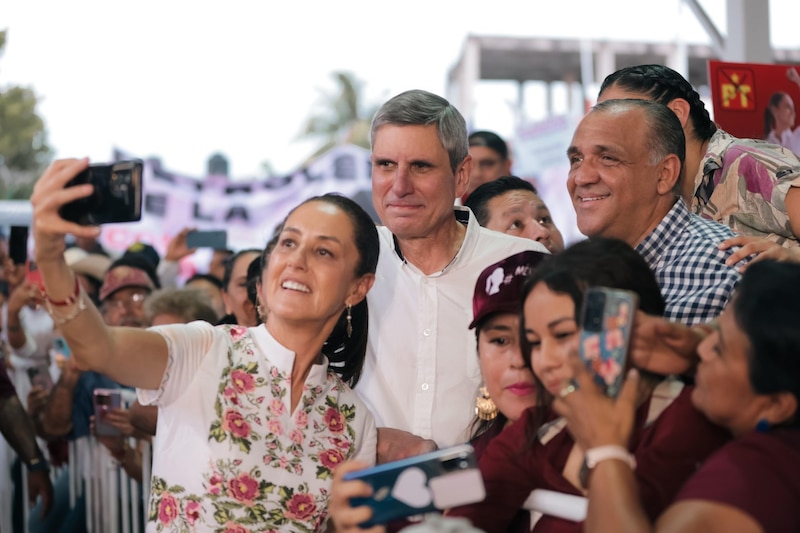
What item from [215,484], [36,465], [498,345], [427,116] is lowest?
[36,465]

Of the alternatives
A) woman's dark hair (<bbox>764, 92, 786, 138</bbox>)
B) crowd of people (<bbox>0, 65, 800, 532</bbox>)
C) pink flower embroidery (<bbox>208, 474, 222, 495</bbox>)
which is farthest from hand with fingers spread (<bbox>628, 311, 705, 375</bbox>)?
woman's dark hair (<bbox>764, 92, 786, 138</bbox>)

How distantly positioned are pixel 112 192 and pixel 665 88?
243 centimetres

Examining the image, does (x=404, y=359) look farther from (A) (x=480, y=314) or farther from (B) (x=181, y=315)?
(B) (x=181, y=315)

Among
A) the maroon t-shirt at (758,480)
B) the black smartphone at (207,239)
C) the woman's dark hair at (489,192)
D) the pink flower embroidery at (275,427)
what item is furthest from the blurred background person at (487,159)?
the maroon t-shirt at (758,480)

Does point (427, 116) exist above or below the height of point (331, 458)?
above

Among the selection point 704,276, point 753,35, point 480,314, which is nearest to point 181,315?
point 480,314

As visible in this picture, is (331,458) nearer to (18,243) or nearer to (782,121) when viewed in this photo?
(18,243)

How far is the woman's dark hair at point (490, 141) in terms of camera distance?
19.5ft

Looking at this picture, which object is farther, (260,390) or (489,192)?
(489,192)

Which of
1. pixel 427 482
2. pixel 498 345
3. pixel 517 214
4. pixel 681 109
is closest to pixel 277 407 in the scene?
pixel 498 345

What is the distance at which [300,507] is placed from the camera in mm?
2633

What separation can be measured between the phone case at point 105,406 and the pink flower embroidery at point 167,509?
86.1 inches

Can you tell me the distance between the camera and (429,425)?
11.0ft

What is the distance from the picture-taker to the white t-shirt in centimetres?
338
